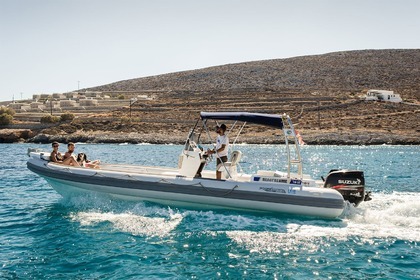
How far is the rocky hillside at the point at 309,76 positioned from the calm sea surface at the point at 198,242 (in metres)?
80.8

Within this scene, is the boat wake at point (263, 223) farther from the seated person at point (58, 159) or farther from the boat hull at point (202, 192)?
the seated person at point (58, 159)

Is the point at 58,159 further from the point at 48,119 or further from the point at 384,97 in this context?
the point at 384,97

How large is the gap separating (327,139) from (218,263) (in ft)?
160

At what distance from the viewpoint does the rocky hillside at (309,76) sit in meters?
104

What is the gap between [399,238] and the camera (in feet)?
35.8

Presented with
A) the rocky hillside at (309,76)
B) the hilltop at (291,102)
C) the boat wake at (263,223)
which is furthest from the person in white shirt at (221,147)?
the rocky hillside at (309,76)

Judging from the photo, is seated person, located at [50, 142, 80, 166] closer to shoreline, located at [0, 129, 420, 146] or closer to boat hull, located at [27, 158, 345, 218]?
boat hull, located at [27, 158, 345, 218]

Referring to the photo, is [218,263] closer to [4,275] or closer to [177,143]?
[4,275]

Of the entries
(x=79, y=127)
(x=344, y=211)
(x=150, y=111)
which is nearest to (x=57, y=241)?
(x=344, y=211)

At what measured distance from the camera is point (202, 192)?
44.1 feet

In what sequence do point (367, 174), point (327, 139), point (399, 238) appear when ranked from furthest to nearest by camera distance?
point (327, 139), point (367, 174), point (399, 238)

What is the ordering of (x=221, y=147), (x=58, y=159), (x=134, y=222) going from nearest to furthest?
(x=134, y=222) < (x=221, y=147) < (x=58, y=159)

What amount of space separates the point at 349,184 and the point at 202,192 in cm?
413

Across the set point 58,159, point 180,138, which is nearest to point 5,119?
point 180,138
